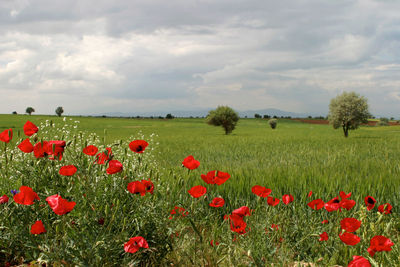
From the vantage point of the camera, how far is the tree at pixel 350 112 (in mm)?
30156

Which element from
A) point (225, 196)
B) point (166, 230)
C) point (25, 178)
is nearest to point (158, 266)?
point (166, 230)

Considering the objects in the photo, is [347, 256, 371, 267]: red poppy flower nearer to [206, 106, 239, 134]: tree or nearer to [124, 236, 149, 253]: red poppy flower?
[124, 236, 149, 253]: red poppy flower

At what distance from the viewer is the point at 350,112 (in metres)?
30.2

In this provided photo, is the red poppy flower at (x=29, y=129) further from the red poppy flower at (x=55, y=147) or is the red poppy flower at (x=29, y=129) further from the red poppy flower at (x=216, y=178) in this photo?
the red poppy flower at (x=216, y=178)

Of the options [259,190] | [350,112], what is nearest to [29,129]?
[259,190]

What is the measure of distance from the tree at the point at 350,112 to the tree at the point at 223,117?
633 inches

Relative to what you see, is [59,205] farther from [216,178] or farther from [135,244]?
[216,178]

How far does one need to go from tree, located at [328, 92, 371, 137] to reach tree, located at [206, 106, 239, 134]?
52.8 ft

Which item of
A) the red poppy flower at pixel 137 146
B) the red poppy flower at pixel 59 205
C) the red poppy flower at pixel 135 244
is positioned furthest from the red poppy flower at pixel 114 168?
the red poppy flower at pixel 135 244

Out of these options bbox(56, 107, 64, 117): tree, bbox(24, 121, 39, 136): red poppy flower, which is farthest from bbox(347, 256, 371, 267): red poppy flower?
bbox(56, 107, 64, 117): tree

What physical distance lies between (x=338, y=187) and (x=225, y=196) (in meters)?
2.20

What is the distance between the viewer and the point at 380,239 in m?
2.23

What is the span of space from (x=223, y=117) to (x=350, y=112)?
18.4 meters

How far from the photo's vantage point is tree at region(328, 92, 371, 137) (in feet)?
98.9
